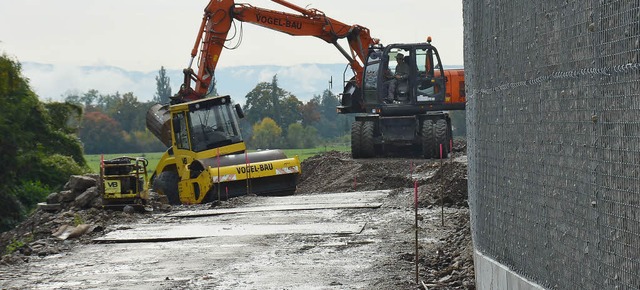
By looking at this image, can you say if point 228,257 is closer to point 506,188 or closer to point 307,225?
point 307,225

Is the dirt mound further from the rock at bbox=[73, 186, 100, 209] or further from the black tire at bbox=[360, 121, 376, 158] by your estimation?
the rock at bbox=[73, 186, 100, 209]

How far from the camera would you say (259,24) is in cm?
3681

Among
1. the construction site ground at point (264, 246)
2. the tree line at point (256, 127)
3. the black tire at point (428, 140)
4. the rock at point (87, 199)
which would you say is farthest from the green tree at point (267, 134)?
the construction site ground at point (264, 246)

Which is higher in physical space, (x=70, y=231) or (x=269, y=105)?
(x=269, y=105)

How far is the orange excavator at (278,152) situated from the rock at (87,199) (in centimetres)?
259

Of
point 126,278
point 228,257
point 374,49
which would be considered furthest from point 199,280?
point 374,49

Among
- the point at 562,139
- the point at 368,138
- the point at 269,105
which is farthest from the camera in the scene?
the point at 269,105

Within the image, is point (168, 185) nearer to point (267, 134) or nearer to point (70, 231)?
point (70, 231)

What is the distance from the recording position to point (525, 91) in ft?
25.4

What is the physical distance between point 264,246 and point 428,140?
1773cm

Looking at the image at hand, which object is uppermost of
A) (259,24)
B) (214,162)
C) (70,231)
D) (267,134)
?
(259,24)

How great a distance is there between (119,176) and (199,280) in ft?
40.0

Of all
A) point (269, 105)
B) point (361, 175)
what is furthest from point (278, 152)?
point (269, 105)

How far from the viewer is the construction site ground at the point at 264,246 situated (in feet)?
44.5
